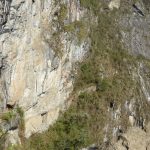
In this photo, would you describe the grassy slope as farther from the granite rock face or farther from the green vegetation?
the green vegetation

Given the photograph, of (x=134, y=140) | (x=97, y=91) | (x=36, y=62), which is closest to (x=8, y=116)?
(x=36, y=62)

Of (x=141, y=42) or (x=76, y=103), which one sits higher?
(x=141, y=42)

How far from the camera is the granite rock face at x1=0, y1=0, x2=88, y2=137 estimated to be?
71.1 ft

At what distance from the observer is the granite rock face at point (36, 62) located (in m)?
21.7

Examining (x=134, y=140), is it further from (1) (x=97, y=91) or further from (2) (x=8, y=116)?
(2) (x=8, y=116)

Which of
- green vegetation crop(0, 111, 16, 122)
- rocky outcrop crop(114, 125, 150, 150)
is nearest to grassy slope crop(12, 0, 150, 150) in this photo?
rocky outcrop crop(114, 125, 150, 150)

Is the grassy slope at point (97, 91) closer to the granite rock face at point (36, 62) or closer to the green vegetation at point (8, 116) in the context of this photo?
the granite rock face at point (36, 62)

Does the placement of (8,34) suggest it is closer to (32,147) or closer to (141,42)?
(32,147)

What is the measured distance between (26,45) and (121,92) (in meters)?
8.06

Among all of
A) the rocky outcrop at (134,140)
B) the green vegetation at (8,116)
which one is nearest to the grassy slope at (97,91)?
the rocky outcrop at (134,140)

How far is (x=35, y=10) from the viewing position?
22.6 meters

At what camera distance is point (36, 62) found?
23.2 meters

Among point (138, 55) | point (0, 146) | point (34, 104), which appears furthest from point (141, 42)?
point (0, 146)

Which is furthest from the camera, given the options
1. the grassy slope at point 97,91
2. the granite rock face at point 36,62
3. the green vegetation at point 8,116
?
the grassy slope at point 97,91
